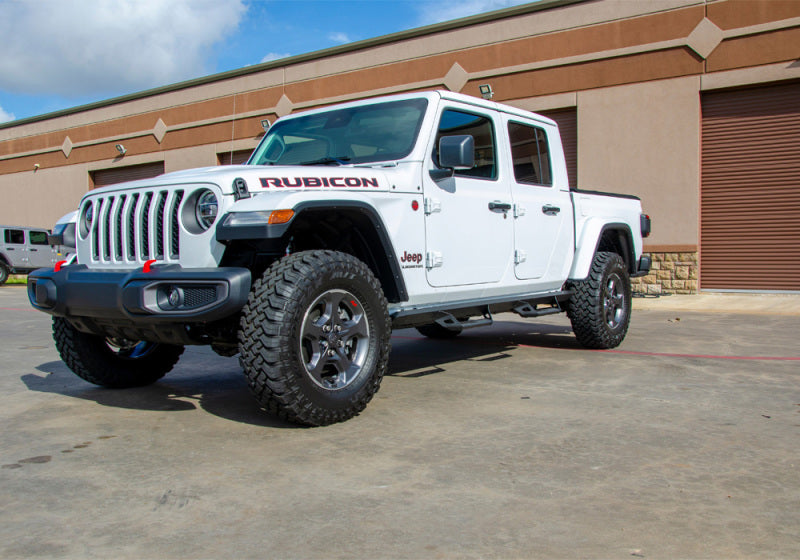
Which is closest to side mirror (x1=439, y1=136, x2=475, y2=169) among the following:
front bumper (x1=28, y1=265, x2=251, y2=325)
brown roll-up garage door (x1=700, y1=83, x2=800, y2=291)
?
front bumper (x1=28, y1=265, x2=251, y2=325)

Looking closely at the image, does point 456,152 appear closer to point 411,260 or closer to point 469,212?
point 469,212

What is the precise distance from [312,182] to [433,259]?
3.86 ft

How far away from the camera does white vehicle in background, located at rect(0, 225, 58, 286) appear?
864 inches

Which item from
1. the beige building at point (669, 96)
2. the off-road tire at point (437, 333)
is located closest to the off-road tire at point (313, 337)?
the off-road tire at point (437, 333)

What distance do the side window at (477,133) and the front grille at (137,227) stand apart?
6.53 ft

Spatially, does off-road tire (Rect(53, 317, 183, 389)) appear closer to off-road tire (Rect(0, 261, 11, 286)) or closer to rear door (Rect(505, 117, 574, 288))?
rear door (Rect(505, 117, 574, 288))

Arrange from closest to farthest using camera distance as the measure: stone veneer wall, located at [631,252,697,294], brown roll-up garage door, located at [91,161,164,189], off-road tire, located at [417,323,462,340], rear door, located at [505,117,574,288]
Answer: rear door, located at [505,117,574,288] → off-road tire, located at [417,323,462,340] → stone veneer wall, located at [631,252,697,294] → brown roll-up garage door, located at [91,161,164,189]

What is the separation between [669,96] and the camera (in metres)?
14.0

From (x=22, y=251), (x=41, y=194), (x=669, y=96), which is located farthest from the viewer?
(x=41, y=194)

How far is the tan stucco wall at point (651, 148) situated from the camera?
1388 cm

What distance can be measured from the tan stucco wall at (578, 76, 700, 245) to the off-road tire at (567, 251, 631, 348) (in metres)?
7.57

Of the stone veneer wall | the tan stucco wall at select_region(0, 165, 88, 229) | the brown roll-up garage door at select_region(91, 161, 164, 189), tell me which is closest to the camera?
the stone veneer wall

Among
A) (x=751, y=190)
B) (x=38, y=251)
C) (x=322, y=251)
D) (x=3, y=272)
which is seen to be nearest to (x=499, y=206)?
(x=322, y=251)

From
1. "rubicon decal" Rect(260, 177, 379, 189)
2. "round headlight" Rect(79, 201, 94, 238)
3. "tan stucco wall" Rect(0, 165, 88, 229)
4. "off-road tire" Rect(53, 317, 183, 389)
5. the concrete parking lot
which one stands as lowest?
the concrete parking lot
